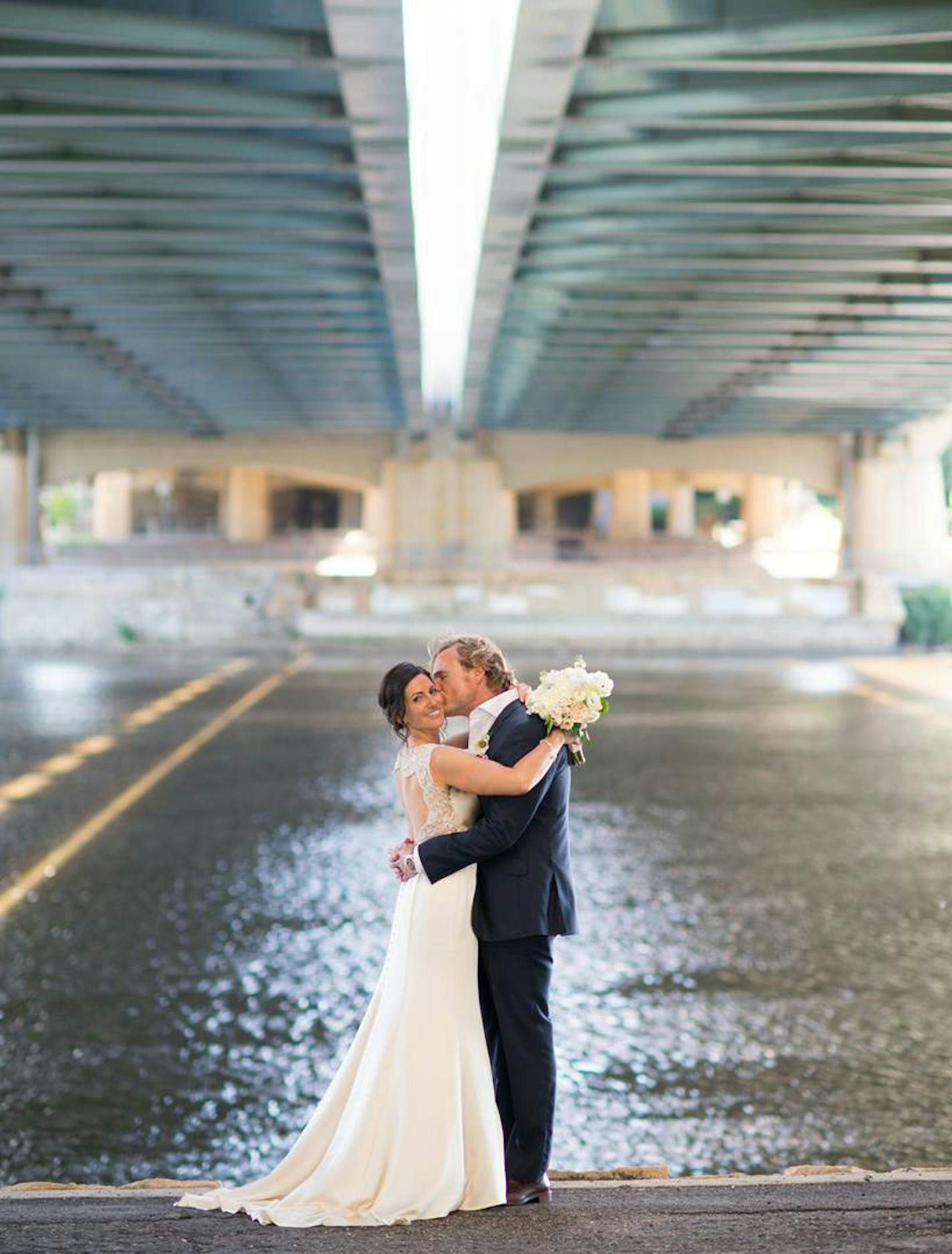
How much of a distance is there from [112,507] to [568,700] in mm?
76361

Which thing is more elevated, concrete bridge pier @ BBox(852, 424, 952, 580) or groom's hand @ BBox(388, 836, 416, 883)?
concrete bridge pier @ BBox(852, 424, 952, 580)

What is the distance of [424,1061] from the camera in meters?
4.42

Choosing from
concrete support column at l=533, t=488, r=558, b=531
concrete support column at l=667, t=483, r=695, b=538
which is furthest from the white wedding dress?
concrete support column at l=533, t=488, r=558, b=531

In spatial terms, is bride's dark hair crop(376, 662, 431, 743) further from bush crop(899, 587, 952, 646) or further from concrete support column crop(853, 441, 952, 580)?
concrete support column crop(853, 441, 952, 580)

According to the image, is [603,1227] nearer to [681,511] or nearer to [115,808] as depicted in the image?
[115,808]

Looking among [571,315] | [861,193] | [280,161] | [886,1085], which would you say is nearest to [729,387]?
[571,315]

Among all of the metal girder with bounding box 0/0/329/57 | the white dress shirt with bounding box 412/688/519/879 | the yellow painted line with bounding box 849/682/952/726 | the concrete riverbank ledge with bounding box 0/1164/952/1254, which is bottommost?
the yellow painted line with bounding box 849/682/952/726

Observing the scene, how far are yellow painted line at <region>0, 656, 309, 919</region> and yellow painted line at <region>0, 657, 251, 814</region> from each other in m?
0.86

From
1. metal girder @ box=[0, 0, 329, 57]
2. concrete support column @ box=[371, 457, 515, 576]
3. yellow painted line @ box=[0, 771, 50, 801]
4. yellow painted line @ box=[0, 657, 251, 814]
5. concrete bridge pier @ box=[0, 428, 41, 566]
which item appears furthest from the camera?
concrete bridge pier @ box=[0, 428, 41, 566]

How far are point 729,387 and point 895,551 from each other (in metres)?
14.9

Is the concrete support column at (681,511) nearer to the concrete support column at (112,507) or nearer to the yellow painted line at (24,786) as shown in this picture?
the concrete support column at (112,507)

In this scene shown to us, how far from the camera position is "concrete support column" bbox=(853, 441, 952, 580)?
49.0 meters

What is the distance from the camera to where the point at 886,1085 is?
22.6 ft

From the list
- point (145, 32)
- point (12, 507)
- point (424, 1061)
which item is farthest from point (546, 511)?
point (424, 1061)
